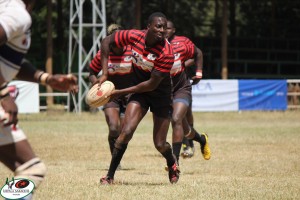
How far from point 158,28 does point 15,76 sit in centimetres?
398

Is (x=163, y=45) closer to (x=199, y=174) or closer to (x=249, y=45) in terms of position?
(x=199, y=174)

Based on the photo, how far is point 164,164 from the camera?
45.4ft

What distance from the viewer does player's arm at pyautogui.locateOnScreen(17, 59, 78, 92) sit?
620 centimetres

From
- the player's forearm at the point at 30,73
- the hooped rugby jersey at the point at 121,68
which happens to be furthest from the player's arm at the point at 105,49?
the player's forearm at the point at 30,73

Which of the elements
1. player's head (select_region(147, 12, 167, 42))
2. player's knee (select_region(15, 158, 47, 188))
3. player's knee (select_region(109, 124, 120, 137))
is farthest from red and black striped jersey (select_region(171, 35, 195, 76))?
player's knee (select_region(15, 158, 47, 188))

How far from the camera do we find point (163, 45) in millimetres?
10125

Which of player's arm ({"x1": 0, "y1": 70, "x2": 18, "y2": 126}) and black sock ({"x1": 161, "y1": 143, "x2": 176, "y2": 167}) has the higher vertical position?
player's arm ({"x1": 0, "y1": 70, "x2": 18, "y2": 126})

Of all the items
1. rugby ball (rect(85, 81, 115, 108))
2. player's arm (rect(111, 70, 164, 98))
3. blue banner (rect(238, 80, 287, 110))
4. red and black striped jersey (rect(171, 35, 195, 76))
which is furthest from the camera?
blue banner (rect(238, 80, 287, 110))

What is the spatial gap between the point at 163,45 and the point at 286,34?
139 ft

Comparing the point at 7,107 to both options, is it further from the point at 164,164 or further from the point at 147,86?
the point at 164,164

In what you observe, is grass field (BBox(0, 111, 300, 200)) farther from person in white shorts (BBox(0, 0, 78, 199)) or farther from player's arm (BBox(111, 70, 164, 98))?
person in white shorts (BBox(0, 0, 78, 199))

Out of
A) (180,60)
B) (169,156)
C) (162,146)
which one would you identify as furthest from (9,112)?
(180,60)

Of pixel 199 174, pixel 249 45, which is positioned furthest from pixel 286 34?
pixel 199 174

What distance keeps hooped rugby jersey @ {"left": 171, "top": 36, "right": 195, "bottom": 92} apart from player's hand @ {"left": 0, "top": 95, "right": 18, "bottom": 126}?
262 inches
